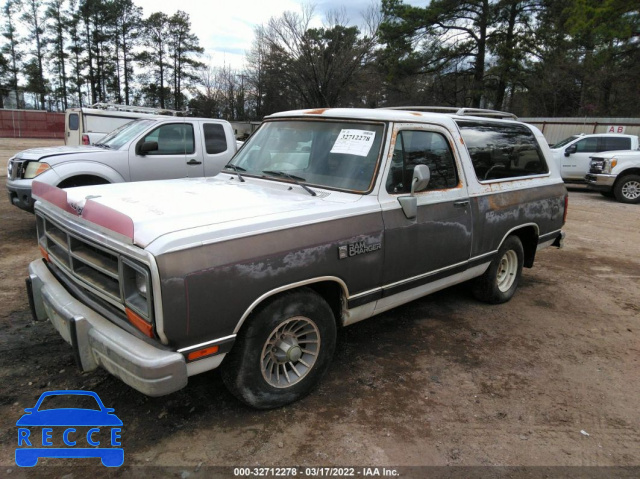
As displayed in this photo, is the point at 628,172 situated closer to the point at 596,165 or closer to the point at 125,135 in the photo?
the point at 596,165

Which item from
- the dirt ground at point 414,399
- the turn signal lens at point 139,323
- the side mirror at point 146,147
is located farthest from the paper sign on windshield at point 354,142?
the side mirror at point 146,147

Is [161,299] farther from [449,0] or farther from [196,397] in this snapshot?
[449,0]

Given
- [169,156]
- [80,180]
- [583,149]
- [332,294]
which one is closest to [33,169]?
[80,180]

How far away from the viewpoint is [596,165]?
1321cm

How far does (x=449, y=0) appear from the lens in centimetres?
2703

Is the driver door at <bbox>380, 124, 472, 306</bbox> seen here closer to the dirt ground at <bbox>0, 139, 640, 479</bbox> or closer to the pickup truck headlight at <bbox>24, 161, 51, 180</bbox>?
the dirt ground at <bbox>0, 139, 640, 479</bbox>

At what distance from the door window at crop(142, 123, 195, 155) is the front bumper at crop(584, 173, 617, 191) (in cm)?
1173

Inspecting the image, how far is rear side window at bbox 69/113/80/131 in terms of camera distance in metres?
11.7

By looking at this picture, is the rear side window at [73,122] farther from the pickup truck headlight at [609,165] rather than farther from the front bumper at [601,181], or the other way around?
the pickup truck headlight at [609,165]

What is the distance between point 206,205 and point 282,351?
42.5 inches

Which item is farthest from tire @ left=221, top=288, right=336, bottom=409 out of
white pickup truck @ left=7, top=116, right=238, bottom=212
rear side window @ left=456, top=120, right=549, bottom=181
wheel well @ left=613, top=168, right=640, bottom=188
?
wheel well @ left=613, top=168, right=640, bottom=188

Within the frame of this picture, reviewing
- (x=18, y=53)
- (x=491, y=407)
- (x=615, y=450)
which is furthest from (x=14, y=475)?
(x=18, y=53)

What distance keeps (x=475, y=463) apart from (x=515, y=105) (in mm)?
40614

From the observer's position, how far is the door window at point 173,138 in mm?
7348
